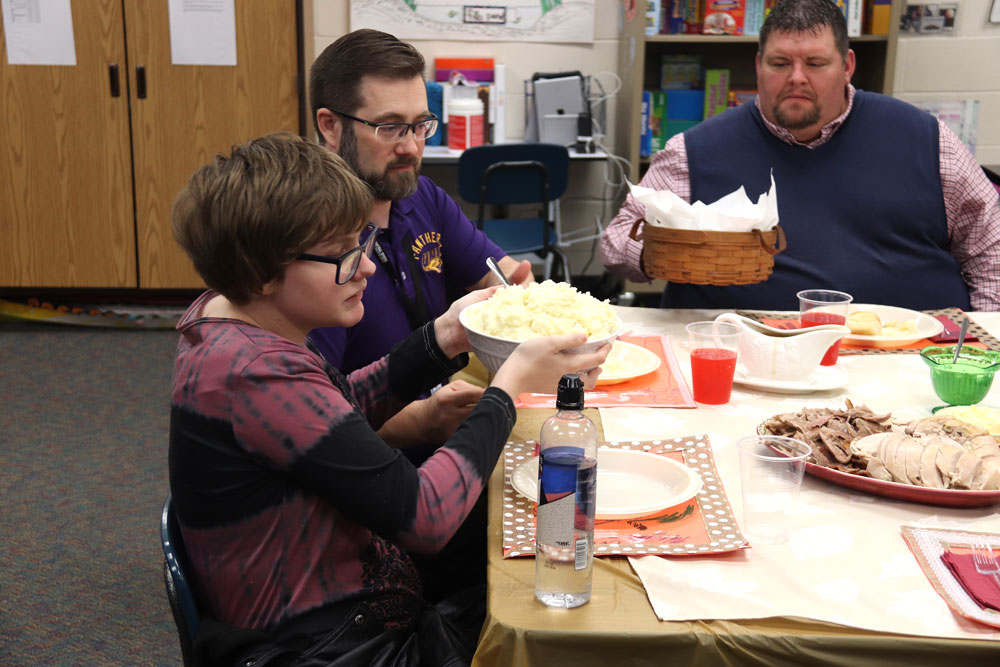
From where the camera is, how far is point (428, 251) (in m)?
2.03

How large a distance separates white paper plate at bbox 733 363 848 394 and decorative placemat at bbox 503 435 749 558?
0.38 metres

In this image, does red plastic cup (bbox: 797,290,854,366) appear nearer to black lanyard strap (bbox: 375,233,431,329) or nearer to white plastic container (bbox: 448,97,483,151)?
black lanyard strap (bbox: 375,233,431,329)

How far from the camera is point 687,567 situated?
106 centimetres

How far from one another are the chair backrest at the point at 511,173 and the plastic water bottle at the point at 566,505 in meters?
2.99

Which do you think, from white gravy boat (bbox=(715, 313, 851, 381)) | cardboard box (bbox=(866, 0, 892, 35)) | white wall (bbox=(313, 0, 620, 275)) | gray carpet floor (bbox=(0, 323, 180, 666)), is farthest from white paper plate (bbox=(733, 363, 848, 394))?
white wall (bbox=(313, 0, 620, 275))

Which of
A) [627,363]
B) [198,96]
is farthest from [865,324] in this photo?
[198,96]

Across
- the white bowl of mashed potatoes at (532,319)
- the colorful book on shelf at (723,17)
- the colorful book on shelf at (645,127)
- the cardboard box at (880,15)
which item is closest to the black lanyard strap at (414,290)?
the white bowl of mashed potatoes at (532,319)

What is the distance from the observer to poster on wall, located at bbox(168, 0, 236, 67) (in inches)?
168

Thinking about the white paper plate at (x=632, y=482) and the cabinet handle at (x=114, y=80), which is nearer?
the white paper plate at (x=632, y=482)

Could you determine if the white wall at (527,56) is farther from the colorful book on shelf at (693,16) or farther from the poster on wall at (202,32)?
the colorful book on shelf at (693,16)

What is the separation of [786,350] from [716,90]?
2925 mm

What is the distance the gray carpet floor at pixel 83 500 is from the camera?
2193 mm

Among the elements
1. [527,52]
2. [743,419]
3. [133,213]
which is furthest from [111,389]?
[743,419]

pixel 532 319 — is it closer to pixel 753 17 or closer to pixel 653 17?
pixel 653 17
